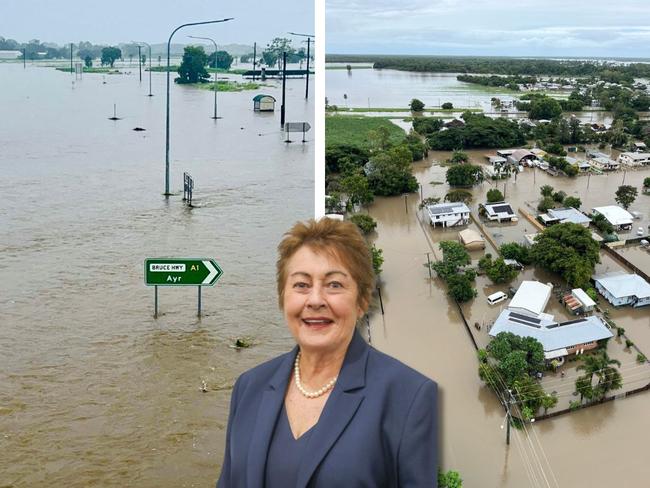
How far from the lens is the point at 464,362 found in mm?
2412

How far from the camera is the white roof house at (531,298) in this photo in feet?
8.35

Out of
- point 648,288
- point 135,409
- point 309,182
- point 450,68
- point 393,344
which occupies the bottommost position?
point 135,409

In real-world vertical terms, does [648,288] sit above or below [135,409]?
above

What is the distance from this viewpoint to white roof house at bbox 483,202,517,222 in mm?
2957

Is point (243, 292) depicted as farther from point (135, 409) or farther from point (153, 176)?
point (153, 176)

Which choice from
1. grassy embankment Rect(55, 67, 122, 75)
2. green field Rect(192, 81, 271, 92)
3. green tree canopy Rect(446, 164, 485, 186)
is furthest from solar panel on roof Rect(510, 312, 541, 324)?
grassy embankment Rect(55, 67, 122, 75)

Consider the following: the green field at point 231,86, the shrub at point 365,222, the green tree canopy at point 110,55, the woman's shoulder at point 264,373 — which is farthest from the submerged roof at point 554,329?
the green tree canopy at point 110,55

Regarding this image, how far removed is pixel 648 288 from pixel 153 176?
2965mm

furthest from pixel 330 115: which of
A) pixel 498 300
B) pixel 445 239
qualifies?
pixel 498 300

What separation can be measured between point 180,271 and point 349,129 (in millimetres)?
1199

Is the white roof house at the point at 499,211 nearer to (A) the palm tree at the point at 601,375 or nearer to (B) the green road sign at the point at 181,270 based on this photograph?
(A) the palm tree at the point at 601,375

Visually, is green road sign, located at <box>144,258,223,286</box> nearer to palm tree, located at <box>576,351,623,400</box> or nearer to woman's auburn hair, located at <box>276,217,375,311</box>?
palm tree, located at <box>576,351,623,400</box>

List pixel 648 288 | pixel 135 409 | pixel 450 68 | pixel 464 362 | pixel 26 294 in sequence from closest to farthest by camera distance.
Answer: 1. pixel 135 409
2. pixel 464 362
3. pixel 648 288
4. pixel 26 294
5. pixel 450 68

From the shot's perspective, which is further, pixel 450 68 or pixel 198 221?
pixel 450 68
